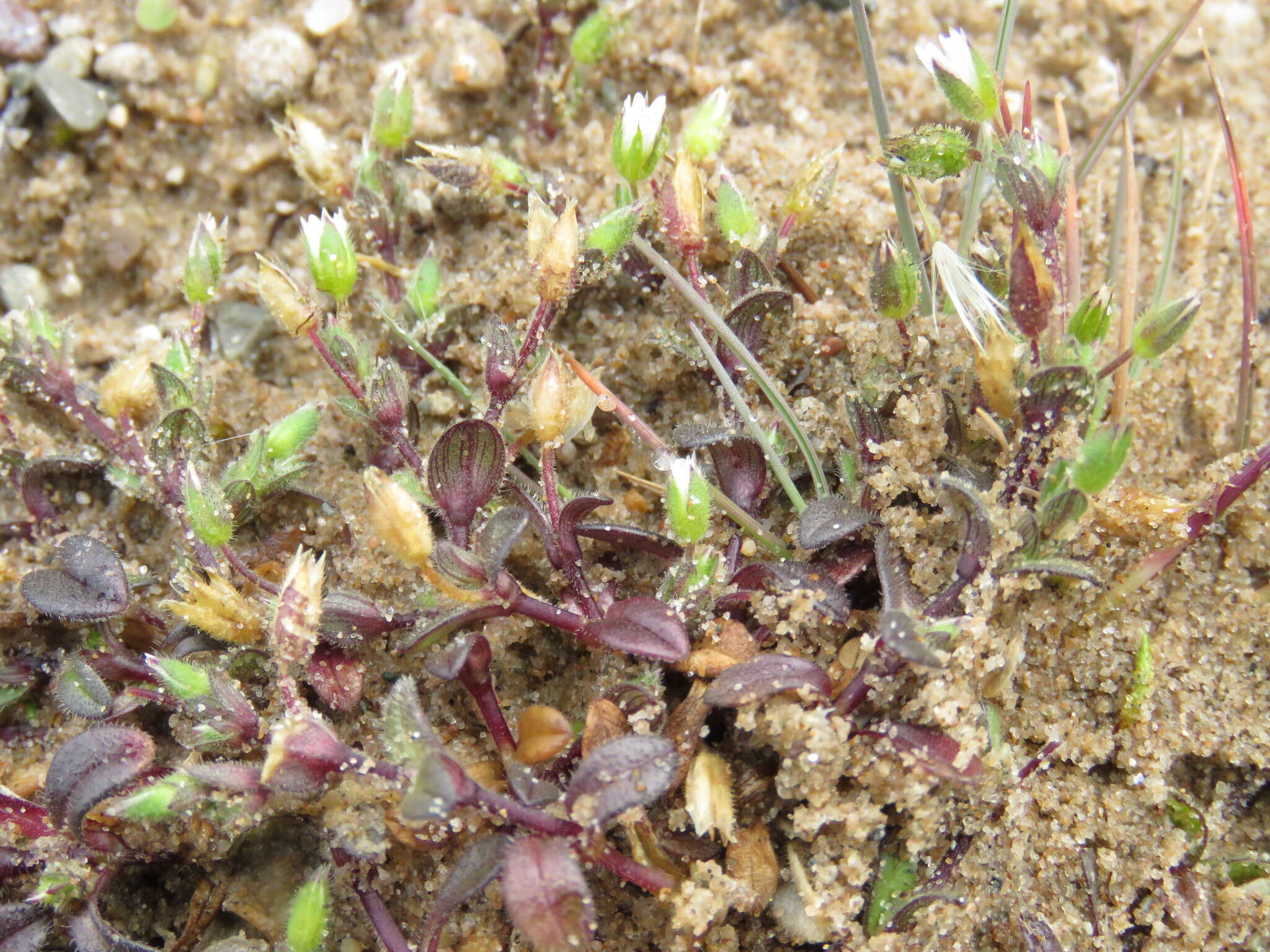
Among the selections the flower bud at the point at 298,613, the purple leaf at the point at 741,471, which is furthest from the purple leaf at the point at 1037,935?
the flower bud at the point at 298,613

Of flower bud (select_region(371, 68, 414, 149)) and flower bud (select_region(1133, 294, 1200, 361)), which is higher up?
flower bud (select_region(371, 68, 414, 149))

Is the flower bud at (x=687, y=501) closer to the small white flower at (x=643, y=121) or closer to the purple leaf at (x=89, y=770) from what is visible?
the small white flower at (x=643, y=121)

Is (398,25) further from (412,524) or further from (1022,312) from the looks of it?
(1022,312)

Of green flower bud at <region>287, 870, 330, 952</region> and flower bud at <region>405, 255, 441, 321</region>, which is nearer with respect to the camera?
green flower bud at <region>287, 870, 330, 952</region>

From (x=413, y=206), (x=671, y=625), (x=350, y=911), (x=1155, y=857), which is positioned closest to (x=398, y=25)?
(x=413, y=206)

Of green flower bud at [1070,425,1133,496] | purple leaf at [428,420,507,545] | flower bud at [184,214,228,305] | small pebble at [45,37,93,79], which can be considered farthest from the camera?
small pebble at [45,37,93,79]

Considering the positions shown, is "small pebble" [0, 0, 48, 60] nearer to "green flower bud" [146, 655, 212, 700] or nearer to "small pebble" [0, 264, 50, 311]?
"small pebble" [0, 264, 50, 311]

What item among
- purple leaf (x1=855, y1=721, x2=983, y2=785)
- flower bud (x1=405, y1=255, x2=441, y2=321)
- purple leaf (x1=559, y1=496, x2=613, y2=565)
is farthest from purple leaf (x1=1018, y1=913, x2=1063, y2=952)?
flower bud (x1=405, y1=255, x2=441, y2=321)
